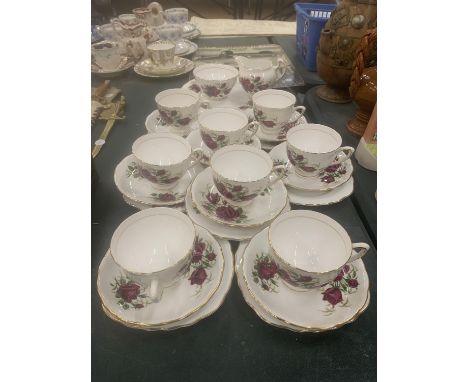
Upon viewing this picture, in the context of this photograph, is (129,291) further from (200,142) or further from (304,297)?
(200,142)

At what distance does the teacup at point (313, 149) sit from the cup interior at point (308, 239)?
0.68ft

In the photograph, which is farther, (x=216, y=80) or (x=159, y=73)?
(x=159, y=73)

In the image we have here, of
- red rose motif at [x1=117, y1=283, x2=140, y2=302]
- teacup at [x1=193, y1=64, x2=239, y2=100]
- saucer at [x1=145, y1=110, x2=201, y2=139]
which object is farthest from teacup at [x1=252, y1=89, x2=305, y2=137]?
red rose motif at [x1=117, y1=283, x2=140, y2=302]

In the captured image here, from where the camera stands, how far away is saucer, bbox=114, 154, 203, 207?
86 centimetres

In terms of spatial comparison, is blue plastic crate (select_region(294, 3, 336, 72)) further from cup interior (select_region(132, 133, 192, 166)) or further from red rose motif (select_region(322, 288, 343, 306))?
red rose motif (select_region(322, 288, 343, 306))

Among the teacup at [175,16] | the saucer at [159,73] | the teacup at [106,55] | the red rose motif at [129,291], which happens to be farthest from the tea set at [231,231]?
the teacup at [175,16]

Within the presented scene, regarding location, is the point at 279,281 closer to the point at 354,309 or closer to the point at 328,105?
the point at 354,309

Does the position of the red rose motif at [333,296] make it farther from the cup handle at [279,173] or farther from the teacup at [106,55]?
the teacup at [106,55]

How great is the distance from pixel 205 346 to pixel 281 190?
1.46 ft

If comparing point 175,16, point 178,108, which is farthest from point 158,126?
point 175,16

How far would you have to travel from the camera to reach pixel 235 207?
0.86 metres

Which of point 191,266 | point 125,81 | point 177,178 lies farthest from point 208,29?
point 191,266

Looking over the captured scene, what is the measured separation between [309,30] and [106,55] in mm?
942
